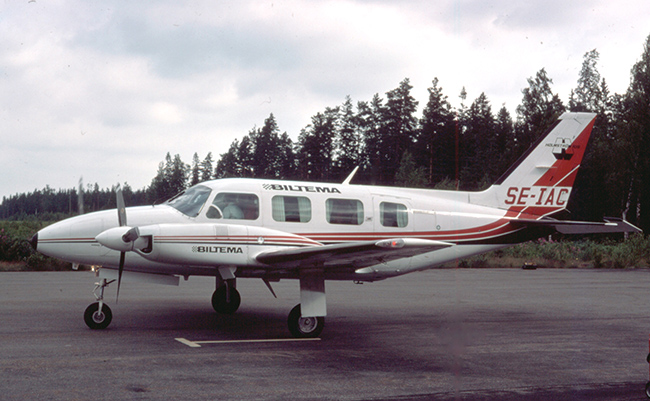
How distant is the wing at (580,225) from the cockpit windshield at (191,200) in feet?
22.7

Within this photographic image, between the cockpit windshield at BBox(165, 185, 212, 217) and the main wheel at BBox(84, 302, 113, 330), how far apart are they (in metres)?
2.26

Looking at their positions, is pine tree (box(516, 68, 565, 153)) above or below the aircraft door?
above

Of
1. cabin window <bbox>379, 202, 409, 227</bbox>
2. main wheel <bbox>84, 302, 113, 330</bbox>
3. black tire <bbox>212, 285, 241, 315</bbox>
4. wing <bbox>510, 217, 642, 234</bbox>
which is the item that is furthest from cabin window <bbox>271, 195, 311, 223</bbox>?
wing <bbox>510, 217, 642, 234</bbox>

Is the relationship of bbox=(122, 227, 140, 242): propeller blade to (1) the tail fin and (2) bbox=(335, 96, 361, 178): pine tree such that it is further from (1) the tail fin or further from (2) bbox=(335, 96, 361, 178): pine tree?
(2) bbox=(335, 96, 361, 178): pine tree

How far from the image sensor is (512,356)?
341 inches

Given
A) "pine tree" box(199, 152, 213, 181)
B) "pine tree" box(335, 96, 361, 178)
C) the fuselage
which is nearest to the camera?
the fuselage

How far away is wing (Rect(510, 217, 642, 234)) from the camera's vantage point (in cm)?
1215

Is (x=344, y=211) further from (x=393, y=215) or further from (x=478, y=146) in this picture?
(x=478, y=146)

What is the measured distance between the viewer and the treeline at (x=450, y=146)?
1811 inches

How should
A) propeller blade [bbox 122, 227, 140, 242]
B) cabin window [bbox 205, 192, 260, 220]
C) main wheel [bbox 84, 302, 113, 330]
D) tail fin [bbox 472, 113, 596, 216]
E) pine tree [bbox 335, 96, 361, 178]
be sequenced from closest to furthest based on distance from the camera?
propeller blade [bbox 122, 227, 140, 242] → main wheel [bbox 84, 302, 113, 330] → cabin window [bbox 205, 192, 260, 220] → tail fin [bbox 472, 113, 596, 216] → pine tree [bbox 335, 96, 361, 178]

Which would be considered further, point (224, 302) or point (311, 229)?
point (224, 302)

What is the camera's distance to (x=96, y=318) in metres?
9.75

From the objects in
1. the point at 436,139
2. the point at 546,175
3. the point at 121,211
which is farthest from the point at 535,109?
the point at 121,211

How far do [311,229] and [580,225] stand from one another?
20.2 ft
